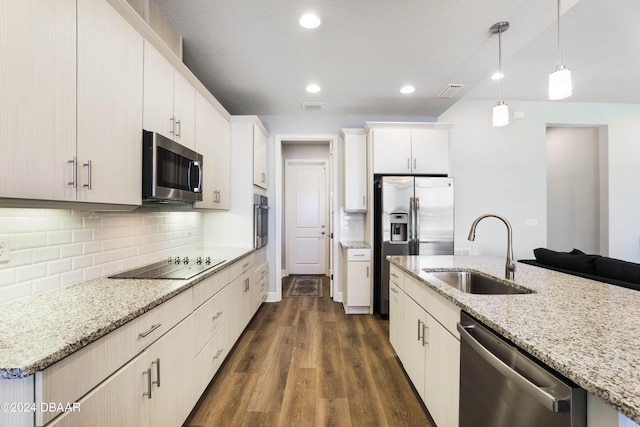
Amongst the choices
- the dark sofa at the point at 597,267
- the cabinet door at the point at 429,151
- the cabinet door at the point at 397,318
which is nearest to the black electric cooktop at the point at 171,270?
the cabinet door at the point at 397,318

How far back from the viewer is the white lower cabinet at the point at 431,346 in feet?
4.33

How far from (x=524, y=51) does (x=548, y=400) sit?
127 inches

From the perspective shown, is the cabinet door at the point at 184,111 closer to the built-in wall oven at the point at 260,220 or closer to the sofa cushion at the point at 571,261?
the built-in wall oven at the point at 260,220

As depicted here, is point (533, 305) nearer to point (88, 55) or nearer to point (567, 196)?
point (88, 55)

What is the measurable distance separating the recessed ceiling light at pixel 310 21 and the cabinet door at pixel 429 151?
1.96 m

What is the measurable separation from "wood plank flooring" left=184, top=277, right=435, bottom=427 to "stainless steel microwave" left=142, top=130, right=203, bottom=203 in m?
1.40

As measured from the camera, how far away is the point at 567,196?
498 cm

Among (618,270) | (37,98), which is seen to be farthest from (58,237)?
(618,270)

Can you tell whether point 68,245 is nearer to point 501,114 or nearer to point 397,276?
point 397,276

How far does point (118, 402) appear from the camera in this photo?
3.40 feet

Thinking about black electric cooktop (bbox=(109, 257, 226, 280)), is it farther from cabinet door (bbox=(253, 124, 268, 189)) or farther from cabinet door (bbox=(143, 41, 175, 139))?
cabinet door (bbox=(253, 124, 268, 189))

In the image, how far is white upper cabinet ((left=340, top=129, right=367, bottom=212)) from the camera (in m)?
3.73

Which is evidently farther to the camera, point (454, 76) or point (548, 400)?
point (454, 76)

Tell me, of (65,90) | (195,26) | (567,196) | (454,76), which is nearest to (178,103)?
(195,26)
